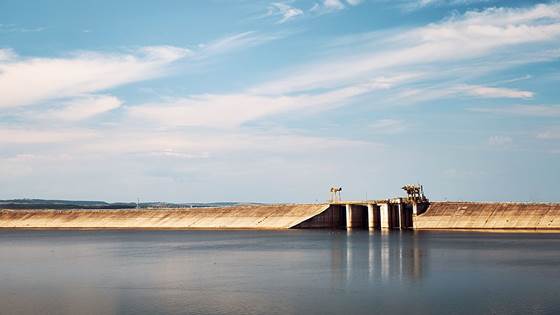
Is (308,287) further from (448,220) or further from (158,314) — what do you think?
(448,220)

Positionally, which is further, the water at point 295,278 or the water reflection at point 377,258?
the water reflection at point 377,258

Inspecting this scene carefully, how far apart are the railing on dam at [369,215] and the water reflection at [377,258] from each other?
1547 centimetres

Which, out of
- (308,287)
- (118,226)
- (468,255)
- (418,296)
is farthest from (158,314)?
(118,226)

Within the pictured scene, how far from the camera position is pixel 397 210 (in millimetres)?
101625

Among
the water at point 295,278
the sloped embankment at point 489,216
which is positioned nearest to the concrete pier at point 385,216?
the sloped embankment at point 489,216

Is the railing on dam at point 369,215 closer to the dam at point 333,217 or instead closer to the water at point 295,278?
the dam at point 333,217

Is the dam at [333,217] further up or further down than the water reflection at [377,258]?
further up

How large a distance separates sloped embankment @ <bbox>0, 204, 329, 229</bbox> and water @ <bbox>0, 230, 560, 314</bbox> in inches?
1320

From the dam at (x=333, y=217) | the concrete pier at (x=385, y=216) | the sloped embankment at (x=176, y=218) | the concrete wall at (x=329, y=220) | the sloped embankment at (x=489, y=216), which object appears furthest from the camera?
the sloped embankment at (x=176, y=218)

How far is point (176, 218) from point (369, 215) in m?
39.7

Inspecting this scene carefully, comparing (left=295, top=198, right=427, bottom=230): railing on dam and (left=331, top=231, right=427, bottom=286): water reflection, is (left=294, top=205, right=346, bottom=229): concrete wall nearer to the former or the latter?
(left=295, top=198, right=427, bottom=230): railing on dam

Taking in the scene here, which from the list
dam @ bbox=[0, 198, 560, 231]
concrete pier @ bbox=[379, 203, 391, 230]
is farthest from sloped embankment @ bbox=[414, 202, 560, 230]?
concrete pier @ bbox=[379, 203, 391, 230]

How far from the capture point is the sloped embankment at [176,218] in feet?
367

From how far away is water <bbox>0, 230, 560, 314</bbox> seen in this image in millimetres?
36184
